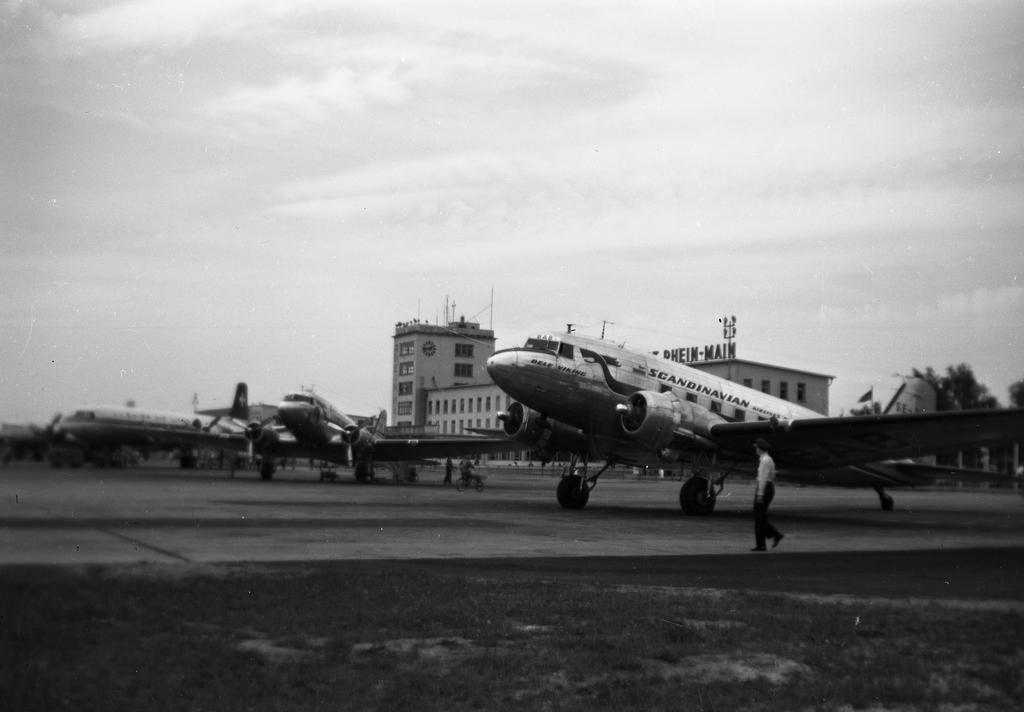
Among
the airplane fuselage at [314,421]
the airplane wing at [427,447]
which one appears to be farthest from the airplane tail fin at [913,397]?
the airplane fuselage at [314,421]

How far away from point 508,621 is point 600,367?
19.2 metres

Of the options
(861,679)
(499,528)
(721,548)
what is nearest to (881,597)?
(861,679)

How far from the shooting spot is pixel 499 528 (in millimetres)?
19750

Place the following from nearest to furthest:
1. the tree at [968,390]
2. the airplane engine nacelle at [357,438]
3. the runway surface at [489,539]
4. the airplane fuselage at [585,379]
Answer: the runway surface at [489,539], the tree at [968,390], the airplane fuselage at [585,379], the airplane engine nacelle at [357,438]

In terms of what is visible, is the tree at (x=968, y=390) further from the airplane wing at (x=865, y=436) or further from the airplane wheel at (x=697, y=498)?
the airplane wheel at (x=697, y=498)

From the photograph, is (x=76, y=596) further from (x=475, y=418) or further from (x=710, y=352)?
(x=710, y=352)

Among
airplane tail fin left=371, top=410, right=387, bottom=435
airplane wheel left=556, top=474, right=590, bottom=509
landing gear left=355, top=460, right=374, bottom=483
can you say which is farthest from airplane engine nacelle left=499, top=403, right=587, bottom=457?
airplane tail fin left=371, top=410, right=387, bottom=435

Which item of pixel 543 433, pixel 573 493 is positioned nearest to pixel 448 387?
pixel 543 433

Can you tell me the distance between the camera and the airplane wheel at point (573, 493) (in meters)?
28.6

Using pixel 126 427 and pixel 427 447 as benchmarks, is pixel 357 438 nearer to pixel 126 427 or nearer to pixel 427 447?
pixel 427 447

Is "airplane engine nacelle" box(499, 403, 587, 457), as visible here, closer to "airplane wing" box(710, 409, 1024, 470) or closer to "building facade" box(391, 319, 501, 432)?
"airplane wing" box(710, 409, 1024, 470)

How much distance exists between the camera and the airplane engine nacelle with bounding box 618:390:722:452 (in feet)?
84.5

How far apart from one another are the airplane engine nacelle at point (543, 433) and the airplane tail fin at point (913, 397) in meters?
12.7

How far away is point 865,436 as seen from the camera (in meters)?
26.5
